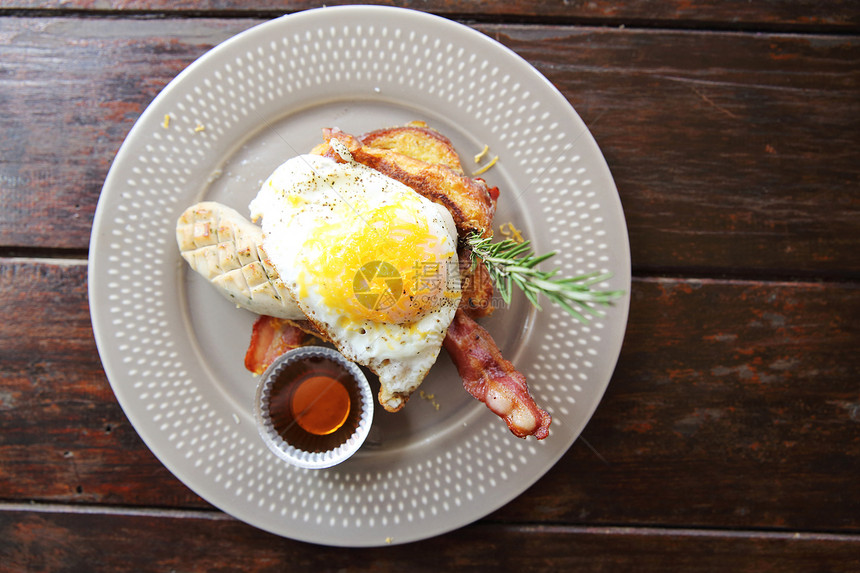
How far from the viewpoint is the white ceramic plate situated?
6.83 feet

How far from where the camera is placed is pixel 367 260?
1.68 meters

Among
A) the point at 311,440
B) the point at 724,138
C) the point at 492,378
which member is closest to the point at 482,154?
the point at 492,378

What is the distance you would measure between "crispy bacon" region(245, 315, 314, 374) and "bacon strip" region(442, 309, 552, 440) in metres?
0.68

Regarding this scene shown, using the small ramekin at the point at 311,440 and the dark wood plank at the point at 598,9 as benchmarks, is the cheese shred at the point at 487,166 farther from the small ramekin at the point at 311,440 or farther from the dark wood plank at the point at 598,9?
the small ramekin at the point at 311,440

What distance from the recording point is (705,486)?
7.62ft

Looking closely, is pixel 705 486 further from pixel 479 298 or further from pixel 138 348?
pixel 138 348

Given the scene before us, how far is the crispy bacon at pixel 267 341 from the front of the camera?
2137 mm

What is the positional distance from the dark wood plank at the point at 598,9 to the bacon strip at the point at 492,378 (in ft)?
4.56

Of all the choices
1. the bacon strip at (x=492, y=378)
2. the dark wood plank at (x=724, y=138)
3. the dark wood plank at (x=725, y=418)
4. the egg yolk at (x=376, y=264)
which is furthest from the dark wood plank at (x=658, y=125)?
the egg yolk at (x=376, y=264)

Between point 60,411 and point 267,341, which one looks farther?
point 60,411

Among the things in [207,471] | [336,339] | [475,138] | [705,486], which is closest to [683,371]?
[705,486]

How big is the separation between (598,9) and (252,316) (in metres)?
2.09

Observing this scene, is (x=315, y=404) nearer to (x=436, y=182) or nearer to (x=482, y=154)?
(x=436, y=182)

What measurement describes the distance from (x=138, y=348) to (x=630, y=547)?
2380 millimetres
